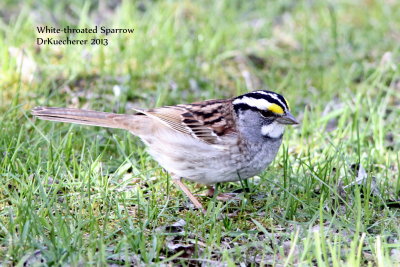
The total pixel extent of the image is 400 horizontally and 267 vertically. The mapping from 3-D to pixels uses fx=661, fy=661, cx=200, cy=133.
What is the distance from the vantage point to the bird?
4.93 meters

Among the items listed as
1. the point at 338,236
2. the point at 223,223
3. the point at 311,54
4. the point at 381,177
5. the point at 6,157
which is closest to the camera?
the point at 338,236

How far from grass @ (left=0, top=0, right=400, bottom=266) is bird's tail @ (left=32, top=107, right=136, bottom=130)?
0.54 feet

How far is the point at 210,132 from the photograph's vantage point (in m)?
5.11

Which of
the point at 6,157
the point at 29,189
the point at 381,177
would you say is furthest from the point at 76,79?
the point at 381,177

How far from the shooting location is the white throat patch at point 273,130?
509 cm

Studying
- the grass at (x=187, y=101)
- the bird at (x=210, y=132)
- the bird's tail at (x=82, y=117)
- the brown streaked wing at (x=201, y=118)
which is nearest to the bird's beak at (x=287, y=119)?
the bird at (x=210, y=132)

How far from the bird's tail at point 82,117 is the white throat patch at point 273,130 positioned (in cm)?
110

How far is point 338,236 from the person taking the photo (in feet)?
14.1

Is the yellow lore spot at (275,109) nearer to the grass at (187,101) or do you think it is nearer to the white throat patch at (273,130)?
the white throat patch at (273,130)

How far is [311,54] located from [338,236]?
451 centimetres

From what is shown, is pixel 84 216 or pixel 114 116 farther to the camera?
pixel 114 116

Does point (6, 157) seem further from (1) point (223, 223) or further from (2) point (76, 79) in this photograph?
(2) point (76, 79)

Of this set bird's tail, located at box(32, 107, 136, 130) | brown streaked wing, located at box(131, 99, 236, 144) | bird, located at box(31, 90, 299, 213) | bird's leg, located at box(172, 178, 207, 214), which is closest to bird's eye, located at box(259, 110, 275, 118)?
bird, located at box(31, 90, 299, 213)

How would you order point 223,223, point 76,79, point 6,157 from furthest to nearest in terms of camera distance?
point 76,79
point 6,157
point 223,223
